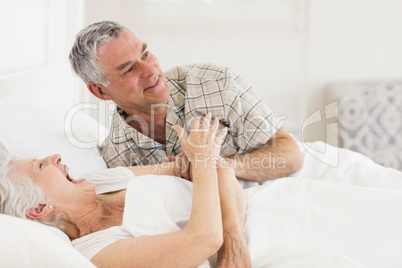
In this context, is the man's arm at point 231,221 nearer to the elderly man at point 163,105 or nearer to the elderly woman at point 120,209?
the elderly woman at point 120,209

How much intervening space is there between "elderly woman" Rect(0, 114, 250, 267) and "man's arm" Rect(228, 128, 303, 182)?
307 millimetres

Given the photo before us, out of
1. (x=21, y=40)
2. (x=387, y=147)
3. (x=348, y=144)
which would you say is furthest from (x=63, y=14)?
(x=387, y=147)

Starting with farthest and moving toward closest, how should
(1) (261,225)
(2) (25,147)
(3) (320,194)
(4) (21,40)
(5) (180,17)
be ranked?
(5) (180,17)
(4) (21,40)
(2) (25,147)
(3) (320,194)
(1) (261,225)

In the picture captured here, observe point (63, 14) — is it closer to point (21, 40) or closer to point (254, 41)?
point (21, 40)

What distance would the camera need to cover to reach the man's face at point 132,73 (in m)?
1.61

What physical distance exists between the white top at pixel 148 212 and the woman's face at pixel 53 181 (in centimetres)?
11

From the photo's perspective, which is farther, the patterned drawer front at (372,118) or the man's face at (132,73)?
the patterned drawer front at (372,118)

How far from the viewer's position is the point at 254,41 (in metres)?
3.17

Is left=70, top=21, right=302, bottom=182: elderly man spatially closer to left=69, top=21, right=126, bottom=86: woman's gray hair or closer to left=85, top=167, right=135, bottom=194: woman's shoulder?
left=69, top=21, right=126, bottom=86: woman's gray hair

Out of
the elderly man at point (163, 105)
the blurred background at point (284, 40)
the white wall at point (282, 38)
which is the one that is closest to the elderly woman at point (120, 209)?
the elderly man at point (163, 105)

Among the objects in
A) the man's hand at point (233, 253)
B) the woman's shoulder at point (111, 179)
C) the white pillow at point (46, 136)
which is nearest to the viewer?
the man's hand at point (233, 253)

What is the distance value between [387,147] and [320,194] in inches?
81.9

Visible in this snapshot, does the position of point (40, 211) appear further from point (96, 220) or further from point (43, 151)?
point (43, 151)

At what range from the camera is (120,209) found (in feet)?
4.14
